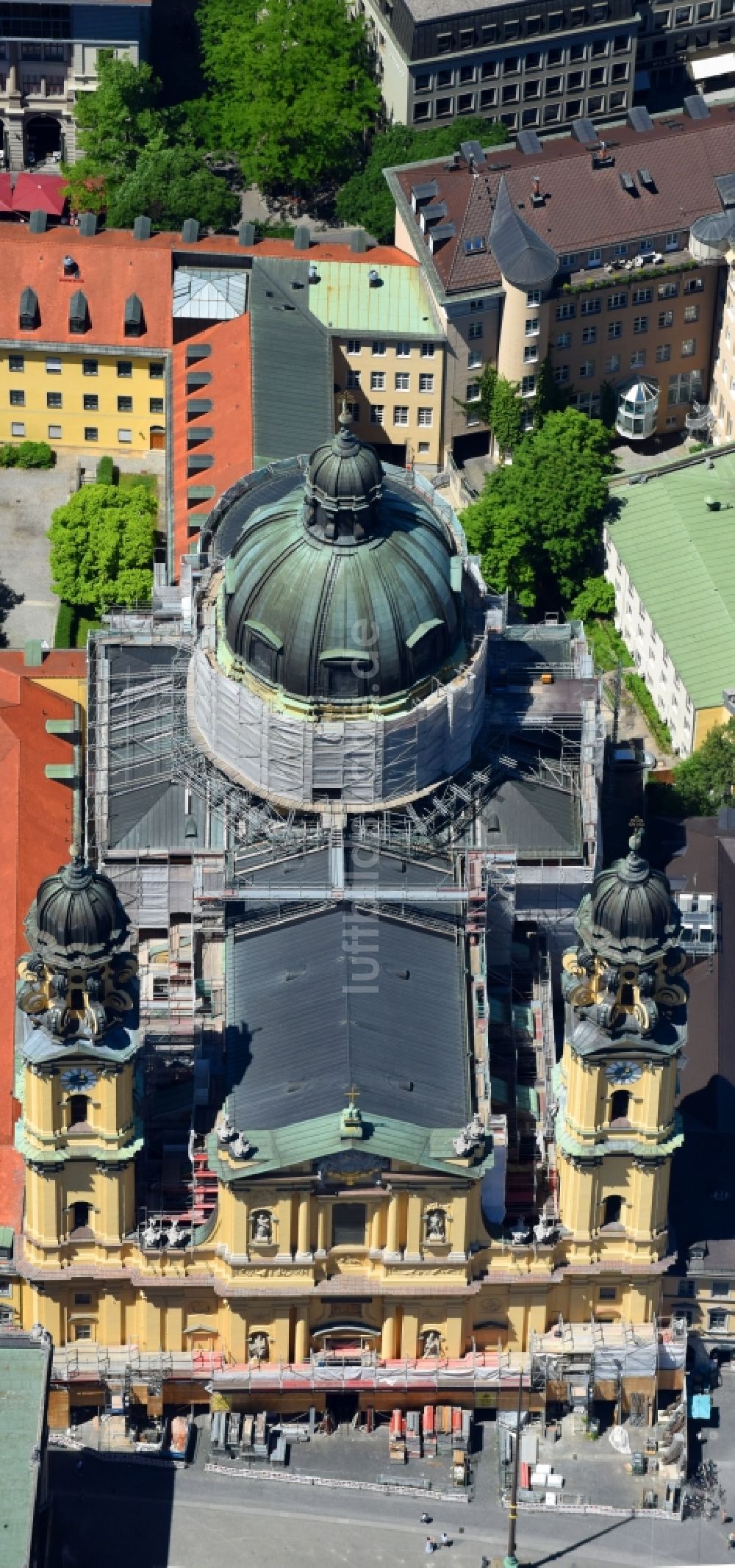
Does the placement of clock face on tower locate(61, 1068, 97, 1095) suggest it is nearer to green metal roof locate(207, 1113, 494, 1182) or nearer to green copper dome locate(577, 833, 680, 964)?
green metal roof locate(207, 1113, 494, 1182)

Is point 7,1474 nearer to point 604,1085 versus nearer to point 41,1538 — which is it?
point 41,1538

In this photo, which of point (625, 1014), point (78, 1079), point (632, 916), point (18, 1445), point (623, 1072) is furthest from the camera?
point (623, 1072)

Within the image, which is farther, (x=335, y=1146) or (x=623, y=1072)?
(x=623, y=1072)

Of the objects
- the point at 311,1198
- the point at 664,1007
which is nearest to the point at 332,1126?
the point at 311,1198

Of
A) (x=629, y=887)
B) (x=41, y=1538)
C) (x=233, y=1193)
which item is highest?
A: (x=629, y=887)

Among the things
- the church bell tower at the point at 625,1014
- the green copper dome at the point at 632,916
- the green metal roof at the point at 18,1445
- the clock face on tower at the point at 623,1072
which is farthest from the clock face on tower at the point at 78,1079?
the clock face on tower at the point at 623,1072

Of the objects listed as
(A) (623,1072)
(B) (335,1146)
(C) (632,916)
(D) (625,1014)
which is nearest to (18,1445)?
(B) (335,1146)

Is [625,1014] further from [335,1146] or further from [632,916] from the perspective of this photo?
[335,1146]
